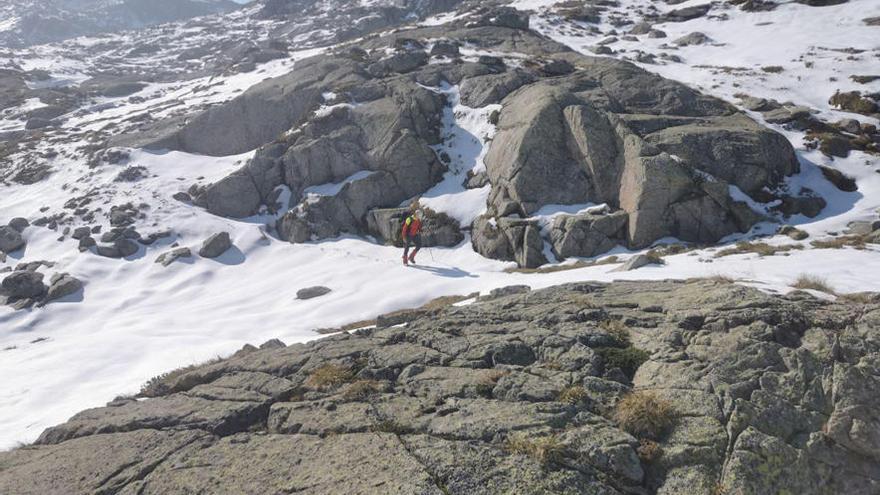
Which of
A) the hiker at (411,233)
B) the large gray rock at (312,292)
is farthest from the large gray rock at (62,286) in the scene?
the hiker at (411,233)

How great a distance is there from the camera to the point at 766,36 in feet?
167

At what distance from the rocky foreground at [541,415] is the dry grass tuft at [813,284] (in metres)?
0.56

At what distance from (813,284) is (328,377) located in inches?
433

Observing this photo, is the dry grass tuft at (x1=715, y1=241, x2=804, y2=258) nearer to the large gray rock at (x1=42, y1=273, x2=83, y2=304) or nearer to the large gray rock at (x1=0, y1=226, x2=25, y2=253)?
the large gray rock at (x1=42, y1=273, x2=83, y2=304)

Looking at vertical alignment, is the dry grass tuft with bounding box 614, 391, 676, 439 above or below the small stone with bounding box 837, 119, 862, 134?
above

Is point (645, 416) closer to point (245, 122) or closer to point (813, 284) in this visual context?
point (813, 284)

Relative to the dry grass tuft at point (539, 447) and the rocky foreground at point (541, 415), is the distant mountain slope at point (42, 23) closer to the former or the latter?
the rocky foreground at point (541, 415)

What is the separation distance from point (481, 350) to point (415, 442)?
2.95m

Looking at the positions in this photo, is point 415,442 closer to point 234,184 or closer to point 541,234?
point 541,234

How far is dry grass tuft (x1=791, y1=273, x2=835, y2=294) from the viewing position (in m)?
10.8

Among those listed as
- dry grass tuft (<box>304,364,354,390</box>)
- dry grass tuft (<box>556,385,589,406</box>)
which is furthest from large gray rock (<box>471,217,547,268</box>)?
dry grass tuft (<box>556,385,589,406</box>)

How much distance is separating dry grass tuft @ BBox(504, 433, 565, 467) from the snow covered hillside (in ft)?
25.7

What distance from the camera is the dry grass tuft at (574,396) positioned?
7.08m

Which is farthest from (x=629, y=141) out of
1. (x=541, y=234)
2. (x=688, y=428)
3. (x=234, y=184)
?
(x=234, y=184)
